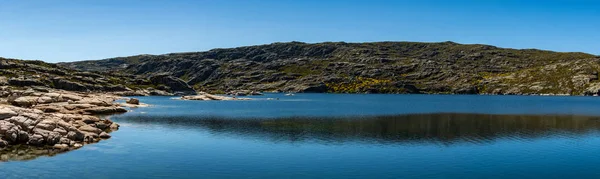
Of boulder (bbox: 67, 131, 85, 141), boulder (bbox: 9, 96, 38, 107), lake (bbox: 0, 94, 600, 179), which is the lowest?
lake (bbox: 0, 94, 600, 179)

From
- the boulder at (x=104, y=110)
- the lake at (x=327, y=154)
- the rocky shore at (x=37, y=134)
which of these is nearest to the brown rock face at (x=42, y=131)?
the rocky shore at (x=37, y=134)

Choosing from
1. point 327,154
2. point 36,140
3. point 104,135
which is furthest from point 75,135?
point 327,154

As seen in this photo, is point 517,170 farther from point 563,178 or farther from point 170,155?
point 170,155

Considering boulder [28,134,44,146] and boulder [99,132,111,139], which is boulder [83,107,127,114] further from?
boulder [28,134,44,146]

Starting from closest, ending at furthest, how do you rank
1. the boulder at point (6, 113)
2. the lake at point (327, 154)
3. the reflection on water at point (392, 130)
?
the lake at point (327, 154), the boulder at point (6, 113), the reflection on water at point (392, 130)

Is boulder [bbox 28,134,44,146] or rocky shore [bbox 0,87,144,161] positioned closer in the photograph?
rocky shore [bbox 0,87,144,161]

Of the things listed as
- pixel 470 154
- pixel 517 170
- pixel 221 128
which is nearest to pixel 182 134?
pixel 221 128

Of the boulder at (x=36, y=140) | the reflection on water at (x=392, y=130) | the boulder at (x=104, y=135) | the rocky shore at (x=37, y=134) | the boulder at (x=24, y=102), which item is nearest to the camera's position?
the rocky shore at (x=37, y=134)

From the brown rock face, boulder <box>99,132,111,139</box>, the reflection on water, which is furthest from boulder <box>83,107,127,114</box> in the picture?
boulder <box>99,132,111,139</box>

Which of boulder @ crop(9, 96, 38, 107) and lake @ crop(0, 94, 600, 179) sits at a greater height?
boulder @ crop(9, 96, 38, 107)

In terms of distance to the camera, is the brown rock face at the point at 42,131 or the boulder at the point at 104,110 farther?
the boulder at the point at 104,110

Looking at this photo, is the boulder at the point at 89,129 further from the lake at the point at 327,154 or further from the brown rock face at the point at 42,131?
the lake at the point at 327,154

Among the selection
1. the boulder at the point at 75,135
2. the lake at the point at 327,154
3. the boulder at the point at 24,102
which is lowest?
the lake at the point at 327,154

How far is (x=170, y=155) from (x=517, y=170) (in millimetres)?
43607
